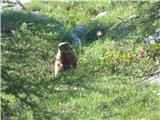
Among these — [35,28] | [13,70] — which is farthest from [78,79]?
[13,70]

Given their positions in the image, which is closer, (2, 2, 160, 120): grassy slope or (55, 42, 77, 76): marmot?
(2, 2, 160, 120): grassy slope

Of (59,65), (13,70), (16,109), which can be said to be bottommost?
(59,65)

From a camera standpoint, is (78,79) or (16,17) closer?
(78,79)

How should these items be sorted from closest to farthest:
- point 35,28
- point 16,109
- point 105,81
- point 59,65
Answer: point 16,109 < point 35,28 < point 105,81 < point 59,65

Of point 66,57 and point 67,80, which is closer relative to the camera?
point 67,80

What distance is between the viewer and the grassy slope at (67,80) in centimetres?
520

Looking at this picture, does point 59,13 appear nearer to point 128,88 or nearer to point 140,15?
point 128,88

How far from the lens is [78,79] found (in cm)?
1020

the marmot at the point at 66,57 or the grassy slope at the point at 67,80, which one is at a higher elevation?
the grassy slope at the point at 67,80

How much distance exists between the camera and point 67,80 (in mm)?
10469

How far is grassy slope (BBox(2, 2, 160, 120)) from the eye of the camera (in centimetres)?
520

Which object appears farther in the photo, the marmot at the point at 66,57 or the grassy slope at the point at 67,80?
the marmot at the point at 66,57

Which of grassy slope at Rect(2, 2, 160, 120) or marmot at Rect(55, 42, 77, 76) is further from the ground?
grassy slope at Rect(2, 2, 160, 120)

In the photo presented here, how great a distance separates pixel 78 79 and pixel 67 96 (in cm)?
117
